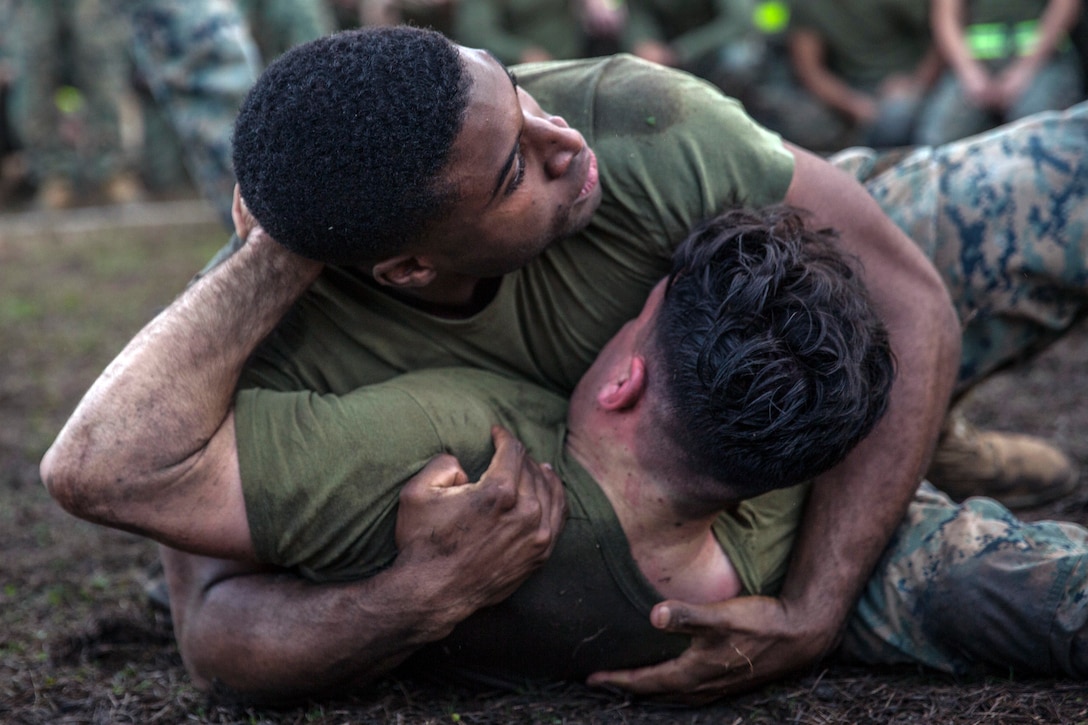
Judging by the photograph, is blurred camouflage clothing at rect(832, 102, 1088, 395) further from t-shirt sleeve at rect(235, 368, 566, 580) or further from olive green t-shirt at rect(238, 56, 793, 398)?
t-shirt sleeve at rect(235, 368, 566, 580)

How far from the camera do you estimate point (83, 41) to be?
28.9 feet

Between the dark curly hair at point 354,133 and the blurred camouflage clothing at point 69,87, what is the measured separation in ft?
24.4

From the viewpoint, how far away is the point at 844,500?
256 centimetres

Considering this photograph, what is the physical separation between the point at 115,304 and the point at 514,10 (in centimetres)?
403

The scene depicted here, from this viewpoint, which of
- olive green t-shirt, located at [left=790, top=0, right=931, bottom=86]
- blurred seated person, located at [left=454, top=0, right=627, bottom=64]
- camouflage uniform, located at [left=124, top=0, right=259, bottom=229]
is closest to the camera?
camouflage uniform, located at [left=124, top=0, right=259, bottom=229]

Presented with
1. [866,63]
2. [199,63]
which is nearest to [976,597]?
[199,63]

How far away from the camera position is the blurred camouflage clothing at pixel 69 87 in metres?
8.73

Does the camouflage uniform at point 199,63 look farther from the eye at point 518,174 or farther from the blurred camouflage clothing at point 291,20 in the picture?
the eye at point 518,174

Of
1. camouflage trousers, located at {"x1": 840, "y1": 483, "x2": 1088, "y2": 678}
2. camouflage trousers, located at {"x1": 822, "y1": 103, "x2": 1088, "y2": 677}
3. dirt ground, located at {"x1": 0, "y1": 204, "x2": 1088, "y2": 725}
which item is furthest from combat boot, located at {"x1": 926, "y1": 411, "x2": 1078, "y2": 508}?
camouflage trousers, located at {"x1": 840, "y1": 483, "x2": 1088, "y2": 678}

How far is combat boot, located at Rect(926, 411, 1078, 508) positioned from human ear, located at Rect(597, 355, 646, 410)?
4.98 feet

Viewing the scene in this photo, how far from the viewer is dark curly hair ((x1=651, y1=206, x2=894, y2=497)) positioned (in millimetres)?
2170

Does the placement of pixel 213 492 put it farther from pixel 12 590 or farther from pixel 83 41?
pixel 83 41

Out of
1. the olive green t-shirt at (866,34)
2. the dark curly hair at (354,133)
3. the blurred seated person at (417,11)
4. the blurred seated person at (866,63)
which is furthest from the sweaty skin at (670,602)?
the blurred seated person at (417,11)

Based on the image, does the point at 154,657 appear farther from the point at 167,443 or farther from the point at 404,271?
the point at 404,271
